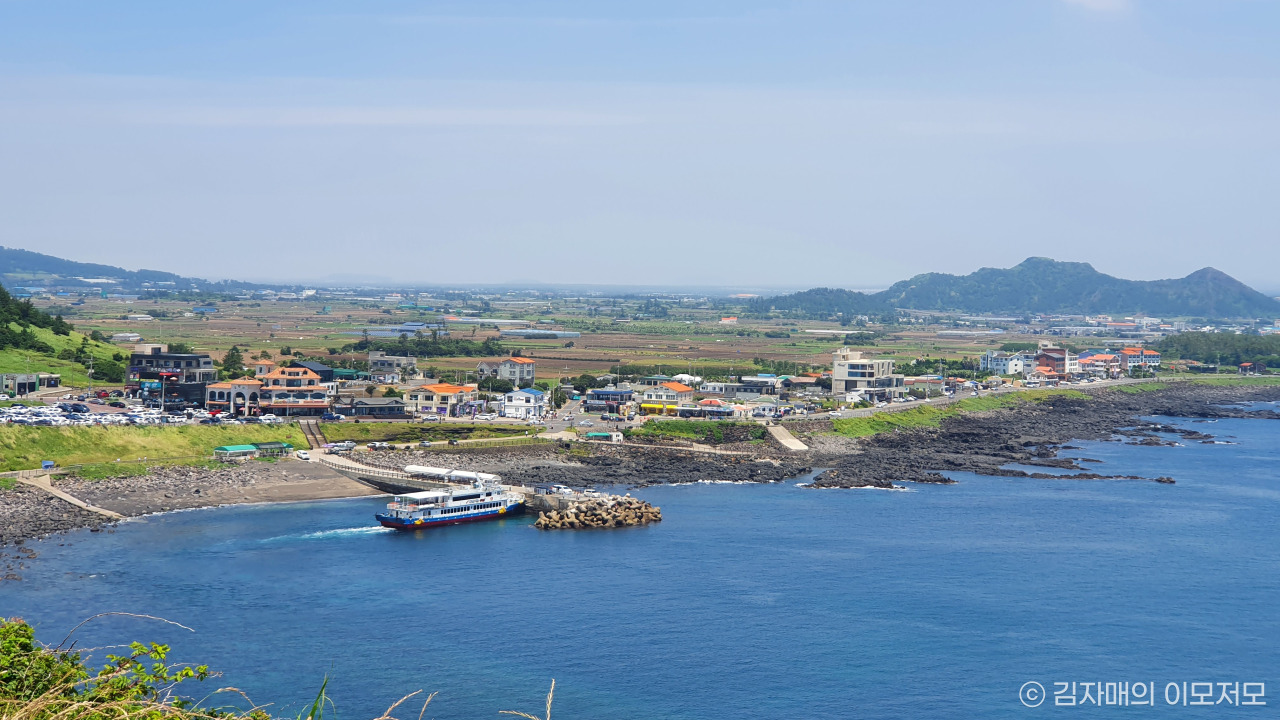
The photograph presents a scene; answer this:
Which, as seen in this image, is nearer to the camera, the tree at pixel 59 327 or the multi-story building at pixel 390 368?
the multi-story building at pixel 390 368

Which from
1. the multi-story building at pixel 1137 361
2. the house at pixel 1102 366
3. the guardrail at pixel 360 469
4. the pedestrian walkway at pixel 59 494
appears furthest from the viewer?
the multi-story building at pixel 1137 361

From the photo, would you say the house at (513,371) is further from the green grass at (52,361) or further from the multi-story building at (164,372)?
the green grass at (52,361)

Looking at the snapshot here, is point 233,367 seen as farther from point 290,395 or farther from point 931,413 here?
point 931,413

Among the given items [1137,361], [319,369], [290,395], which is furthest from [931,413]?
[1137,361]

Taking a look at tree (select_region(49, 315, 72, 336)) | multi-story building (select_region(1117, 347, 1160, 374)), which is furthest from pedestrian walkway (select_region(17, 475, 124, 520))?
multi-story building (select_region(1117, 347, 1160, 374))

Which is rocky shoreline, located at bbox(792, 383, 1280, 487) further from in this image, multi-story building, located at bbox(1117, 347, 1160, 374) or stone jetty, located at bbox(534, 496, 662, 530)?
multi-story building, located at bbox(1117, 347, 1160, 374)

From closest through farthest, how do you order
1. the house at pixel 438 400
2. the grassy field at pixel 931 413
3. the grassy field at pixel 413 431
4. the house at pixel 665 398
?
the grassy field at pixel 413 431 < the house at pixel 438 400 < the grassy field at pixel 931 413 < the house at pixel 665 398

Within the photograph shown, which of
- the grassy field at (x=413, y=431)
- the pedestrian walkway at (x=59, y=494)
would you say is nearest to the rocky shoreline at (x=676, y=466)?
the pedestrian walkway at (x=59, y=494)
